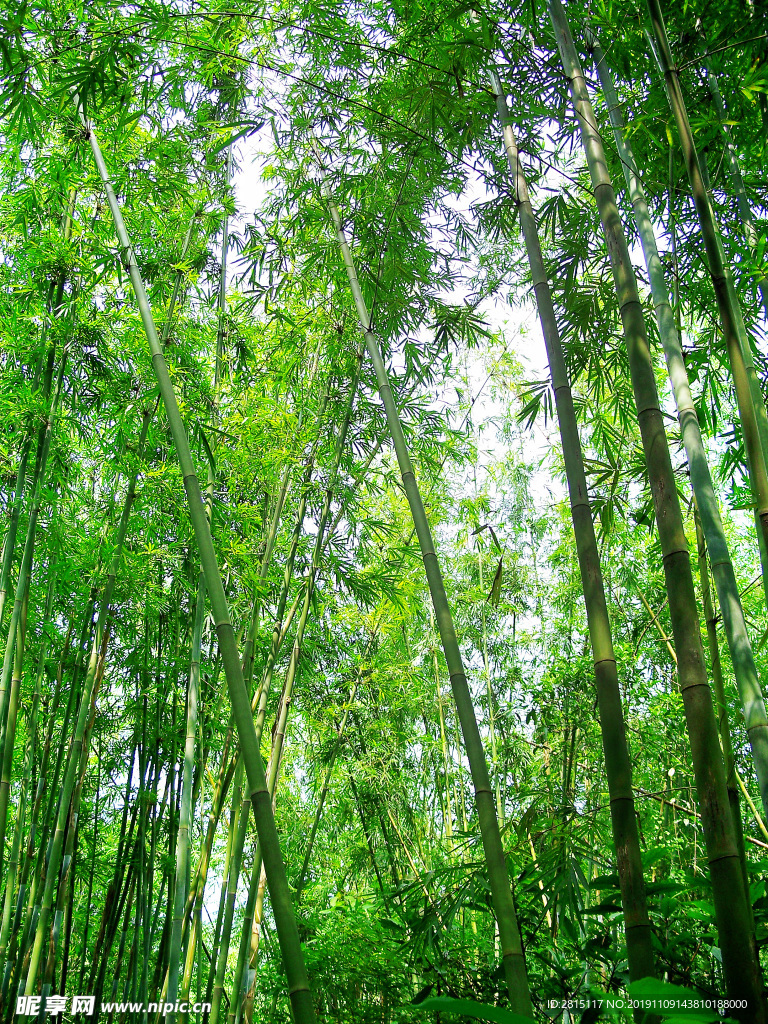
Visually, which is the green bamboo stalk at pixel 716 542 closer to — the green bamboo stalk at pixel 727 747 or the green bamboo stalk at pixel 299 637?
the green bamboo stalk at pixel 727 747

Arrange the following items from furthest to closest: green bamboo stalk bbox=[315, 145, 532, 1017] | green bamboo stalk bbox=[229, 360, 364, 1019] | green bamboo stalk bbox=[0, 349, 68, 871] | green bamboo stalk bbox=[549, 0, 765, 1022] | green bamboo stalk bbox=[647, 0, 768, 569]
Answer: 1. green bamboo stalk bbox=[229, 360, 364, 1019]
2. green bamboo stalk bbox=[0, 349, 68, 871]
3. green bamboo stalk bbox=[315, 145, 532, 1017]
4. green bamboo stalk bbox=[647, 0, 768, 569]
5. green bamboo stalk bbox=[549, 0, 765, 1022]

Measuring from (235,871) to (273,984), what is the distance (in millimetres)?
1728

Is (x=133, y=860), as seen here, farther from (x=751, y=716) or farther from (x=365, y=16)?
(x=365, y=16)

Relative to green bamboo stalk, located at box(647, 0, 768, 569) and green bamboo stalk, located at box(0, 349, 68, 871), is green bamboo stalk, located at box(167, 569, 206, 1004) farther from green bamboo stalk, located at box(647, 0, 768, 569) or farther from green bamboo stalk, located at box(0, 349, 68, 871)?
green bamboo stalk, located at box(647, 0, 768, 569)

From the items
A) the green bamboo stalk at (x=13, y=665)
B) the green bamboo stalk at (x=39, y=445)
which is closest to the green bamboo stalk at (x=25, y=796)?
the green bamboo stalk at (x=39, y=445)

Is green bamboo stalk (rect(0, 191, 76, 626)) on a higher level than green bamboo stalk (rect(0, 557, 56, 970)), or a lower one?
higher

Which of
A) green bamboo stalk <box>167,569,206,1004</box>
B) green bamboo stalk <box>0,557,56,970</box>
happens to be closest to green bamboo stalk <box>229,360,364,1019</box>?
green bamboo stalk <box>167,569,206,1004</box>

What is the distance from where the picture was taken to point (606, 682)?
4.85 feet

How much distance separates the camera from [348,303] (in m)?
3.72

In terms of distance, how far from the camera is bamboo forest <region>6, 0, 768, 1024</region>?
165cm

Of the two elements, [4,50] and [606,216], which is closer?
[606,216]

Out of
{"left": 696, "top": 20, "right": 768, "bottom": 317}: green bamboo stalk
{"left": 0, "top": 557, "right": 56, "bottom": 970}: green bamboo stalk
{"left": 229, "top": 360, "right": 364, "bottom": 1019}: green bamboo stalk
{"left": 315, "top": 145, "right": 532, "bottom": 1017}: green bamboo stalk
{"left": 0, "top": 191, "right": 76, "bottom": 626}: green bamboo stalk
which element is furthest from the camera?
{"left": 0, "top": 557, "right": 56, "bottom": 970}: green bamboo stalk

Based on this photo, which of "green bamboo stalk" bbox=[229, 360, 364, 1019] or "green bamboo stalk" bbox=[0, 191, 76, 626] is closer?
"green bamboo stalk" bbox=[0, 191, 76, 626]

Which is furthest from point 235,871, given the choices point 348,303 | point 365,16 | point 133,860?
point 365,16
